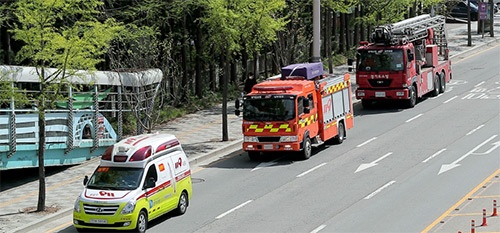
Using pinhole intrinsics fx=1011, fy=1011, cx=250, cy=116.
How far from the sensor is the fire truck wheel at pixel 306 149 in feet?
113

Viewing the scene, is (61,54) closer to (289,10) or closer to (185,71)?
(185,71)

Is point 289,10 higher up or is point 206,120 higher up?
point 289,10

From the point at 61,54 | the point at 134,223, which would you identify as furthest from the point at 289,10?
the point at 134,223

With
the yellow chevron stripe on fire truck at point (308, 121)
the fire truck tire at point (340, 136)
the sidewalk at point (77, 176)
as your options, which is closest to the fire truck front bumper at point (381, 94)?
the sidewalk at point (77, 176)

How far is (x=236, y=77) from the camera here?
168ft

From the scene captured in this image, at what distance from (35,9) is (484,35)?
48.3 meters

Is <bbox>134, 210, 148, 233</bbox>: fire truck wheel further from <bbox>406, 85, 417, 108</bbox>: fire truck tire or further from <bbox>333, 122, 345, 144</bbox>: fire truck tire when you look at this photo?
<bbox>406, 85, 417, 108</bbox>: fire truck tire

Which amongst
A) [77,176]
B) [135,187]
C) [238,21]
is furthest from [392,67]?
[135,187]

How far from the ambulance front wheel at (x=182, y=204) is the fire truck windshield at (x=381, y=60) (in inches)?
728

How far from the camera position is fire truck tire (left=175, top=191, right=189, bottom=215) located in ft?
90.7

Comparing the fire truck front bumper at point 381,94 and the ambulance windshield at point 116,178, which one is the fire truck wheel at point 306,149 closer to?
the ambulance windshield at point 116,178

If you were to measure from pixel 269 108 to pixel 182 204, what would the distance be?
746 cm

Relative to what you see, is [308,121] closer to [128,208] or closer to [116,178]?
[116,178]

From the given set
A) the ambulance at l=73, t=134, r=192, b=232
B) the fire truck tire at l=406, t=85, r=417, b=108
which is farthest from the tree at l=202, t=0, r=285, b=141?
the ambulance at l=73, t=134, r=192, b=232
